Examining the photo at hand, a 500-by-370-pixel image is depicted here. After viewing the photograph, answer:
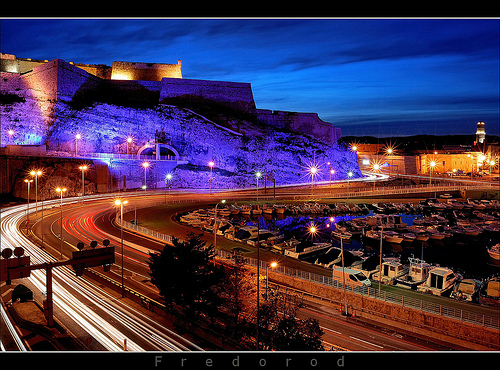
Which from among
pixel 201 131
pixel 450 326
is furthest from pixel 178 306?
pixel 201 131

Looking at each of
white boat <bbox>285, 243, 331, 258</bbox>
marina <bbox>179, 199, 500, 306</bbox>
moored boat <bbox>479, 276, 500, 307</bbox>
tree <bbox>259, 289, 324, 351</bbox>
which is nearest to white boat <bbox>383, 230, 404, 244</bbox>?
marina <bbox>179, 199, 500, 306</bbox>

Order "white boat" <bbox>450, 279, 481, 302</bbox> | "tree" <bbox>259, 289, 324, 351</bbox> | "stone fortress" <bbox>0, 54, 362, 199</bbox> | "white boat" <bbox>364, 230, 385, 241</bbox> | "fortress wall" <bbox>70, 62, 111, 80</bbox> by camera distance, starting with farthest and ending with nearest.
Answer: "fortress wall" <bbox>70, 62, 111, 80</bbox>
"stone fortress" <bbox>0, 54, 362, 199</bbox>
"white boat" <bbox>364, 230, 385, 241</bbox>
"white boat" <bbox>450, 279, 481, 302</bbox>
"tree" <bbox>259, 289, 324, 351</bbox>

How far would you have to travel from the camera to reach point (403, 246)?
26.7m

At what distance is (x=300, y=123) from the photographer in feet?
201

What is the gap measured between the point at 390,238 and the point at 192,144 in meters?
28.5

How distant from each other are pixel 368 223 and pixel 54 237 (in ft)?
79.7

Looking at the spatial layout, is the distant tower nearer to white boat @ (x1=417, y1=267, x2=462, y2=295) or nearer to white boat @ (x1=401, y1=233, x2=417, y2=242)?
white boat @ (x1=401, y1=233, x2=417, y2=242)

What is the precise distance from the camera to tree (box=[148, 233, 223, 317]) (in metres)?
11.6

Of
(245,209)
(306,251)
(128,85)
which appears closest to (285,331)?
(306,251)

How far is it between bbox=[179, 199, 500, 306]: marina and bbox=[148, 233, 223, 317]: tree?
306cm

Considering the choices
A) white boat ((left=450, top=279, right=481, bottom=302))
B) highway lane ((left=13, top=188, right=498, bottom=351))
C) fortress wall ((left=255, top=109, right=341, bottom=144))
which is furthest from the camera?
fortress wall ((left=255, top=109, right=341, bottom=144))

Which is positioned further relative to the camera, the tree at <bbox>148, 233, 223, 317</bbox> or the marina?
the marina

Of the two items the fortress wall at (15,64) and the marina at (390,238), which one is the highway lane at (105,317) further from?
the fortress wall at (15,64)

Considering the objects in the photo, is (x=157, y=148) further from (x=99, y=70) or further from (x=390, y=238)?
(x=390, y=238)
